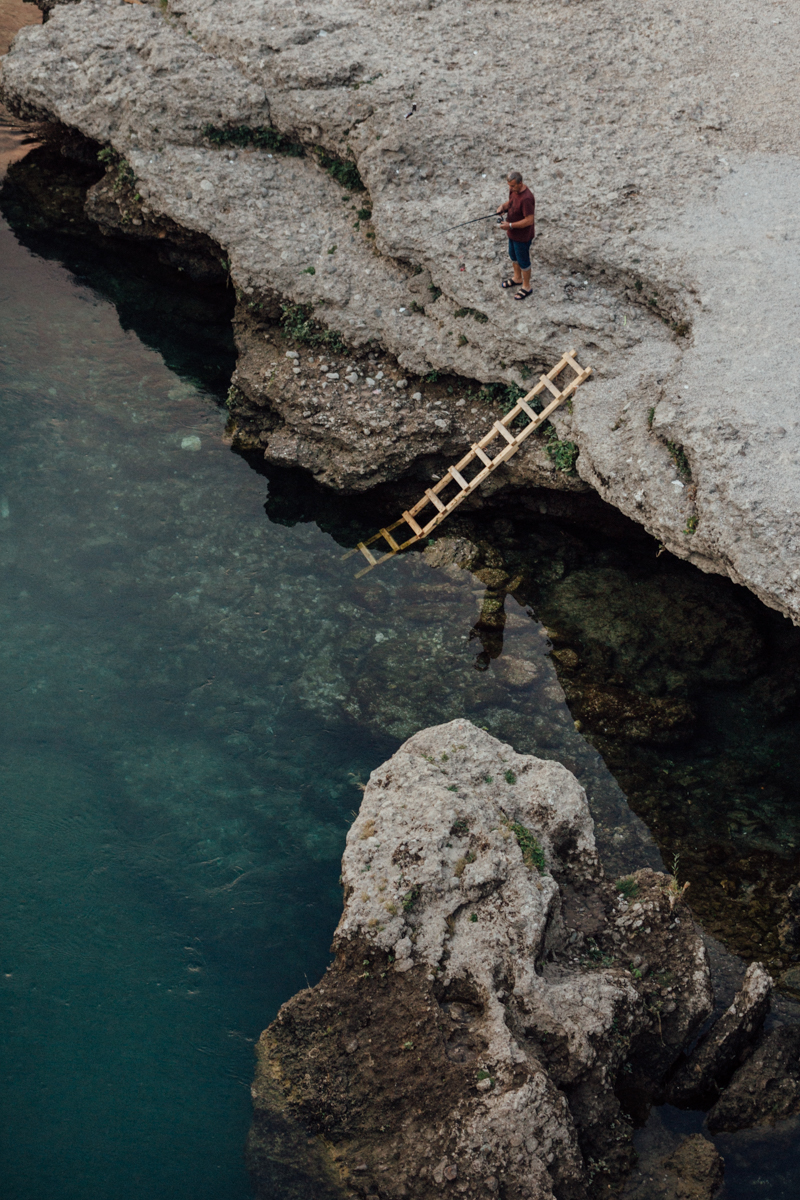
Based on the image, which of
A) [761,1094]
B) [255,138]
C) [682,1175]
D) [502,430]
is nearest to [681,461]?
[502,430]

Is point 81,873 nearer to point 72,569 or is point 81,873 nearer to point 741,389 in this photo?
point 72,569

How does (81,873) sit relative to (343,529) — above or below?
below

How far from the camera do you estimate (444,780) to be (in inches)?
348

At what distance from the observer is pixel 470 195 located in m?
12.6

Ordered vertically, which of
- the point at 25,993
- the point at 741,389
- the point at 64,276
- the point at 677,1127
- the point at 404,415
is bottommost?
the point at 25,993

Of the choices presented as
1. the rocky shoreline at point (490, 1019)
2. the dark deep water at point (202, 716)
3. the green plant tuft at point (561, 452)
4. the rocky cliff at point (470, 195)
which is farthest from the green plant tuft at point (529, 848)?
the green plant tuft at point (561, 452)

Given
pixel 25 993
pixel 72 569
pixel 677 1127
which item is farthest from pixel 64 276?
pixel 677 1127

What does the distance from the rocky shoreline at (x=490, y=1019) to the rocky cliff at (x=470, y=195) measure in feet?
13.5

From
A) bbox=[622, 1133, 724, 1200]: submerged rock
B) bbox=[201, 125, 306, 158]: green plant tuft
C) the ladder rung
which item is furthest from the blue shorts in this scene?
bbox=[622, 1133, 724, 1200]: submerged rock

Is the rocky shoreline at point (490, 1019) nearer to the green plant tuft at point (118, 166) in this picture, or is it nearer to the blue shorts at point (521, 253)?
the blue shorts at point (521, 253)

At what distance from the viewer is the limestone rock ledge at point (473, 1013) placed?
23.7 ft

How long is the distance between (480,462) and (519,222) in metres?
3.24

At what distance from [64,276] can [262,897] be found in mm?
11297

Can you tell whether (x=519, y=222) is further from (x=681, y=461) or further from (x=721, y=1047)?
(x=721, y=1047)
